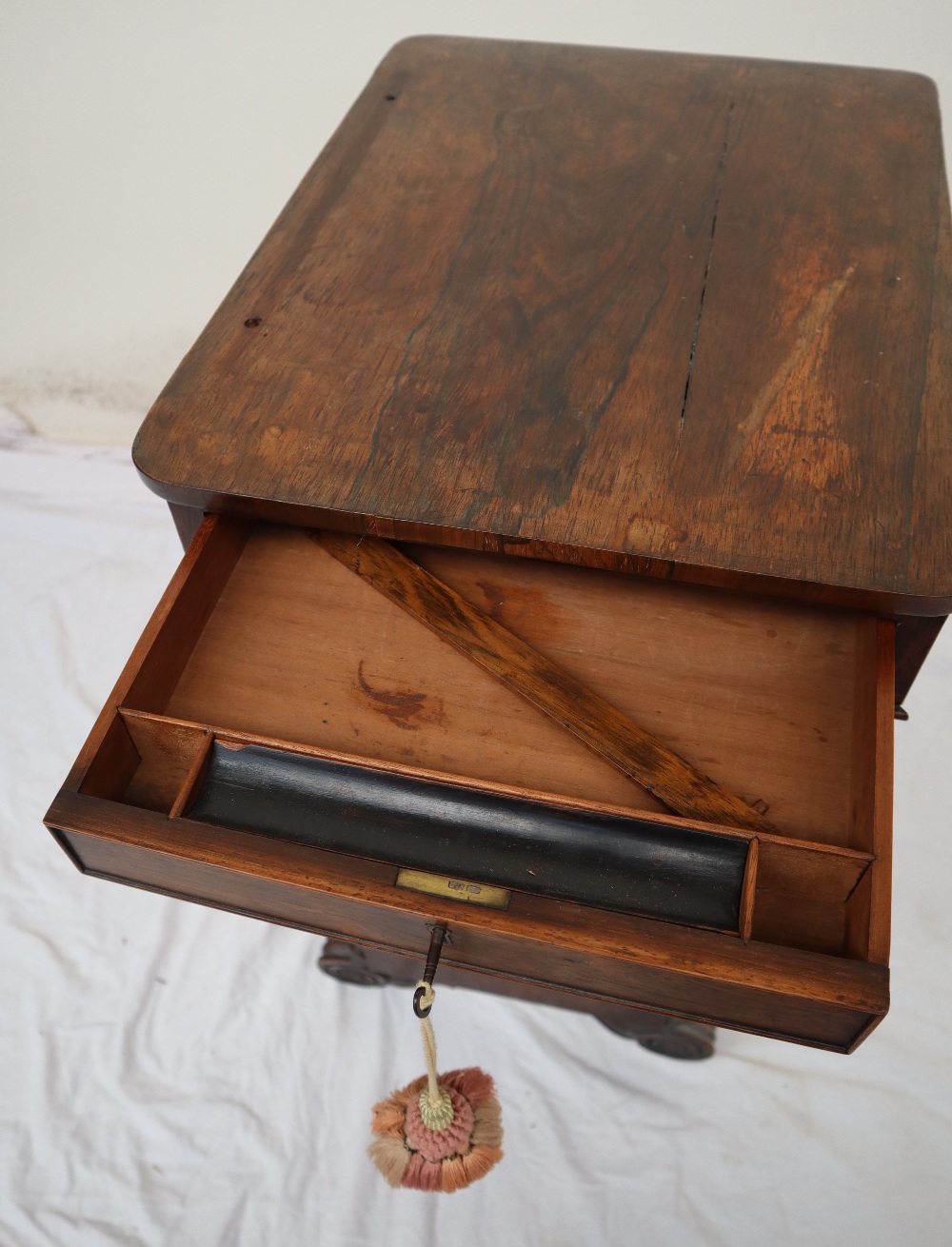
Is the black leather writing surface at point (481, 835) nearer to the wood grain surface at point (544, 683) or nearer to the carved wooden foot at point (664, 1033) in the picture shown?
the wood grain surface at point (544, 683)

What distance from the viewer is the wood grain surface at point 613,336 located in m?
0.93

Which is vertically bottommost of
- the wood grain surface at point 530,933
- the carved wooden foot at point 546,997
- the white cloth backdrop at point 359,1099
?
the white cloth backdrop at point 359,1099

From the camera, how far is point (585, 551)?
2.99 feet

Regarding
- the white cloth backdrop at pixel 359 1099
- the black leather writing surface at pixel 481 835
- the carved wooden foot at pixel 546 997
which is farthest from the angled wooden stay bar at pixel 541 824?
the white cloth backdrop at pixel 359 1099

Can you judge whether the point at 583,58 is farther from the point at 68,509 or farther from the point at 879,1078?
the point at 879,1078

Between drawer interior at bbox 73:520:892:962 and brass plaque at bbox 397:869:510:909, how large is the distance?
0.25 ft

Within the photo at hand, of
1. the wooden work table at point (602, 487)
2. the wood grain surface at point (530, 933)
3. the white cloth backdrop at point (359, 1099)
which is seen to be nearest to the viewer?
the wood grain surface at point (530, 933)

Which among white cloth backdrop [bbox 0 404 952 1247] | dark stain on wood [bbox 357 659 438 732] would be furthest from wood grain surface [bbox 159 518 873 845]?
white cloth backdrop [bbox 0 404 952 1247]

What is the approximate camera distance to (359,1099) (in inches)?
51.3

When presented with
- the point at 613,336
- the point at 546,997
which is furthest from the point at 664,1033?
the point at 613,336

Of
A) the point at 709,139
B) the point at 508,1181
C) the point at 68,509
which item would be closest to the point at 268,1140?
the point at 508,1181

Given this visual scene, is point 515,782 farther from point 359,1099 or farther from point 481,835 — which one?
point 359,1099

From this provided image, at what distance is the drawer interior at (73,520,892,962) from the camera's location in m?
0.84

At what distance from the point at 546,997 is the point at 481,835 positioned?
55cm
